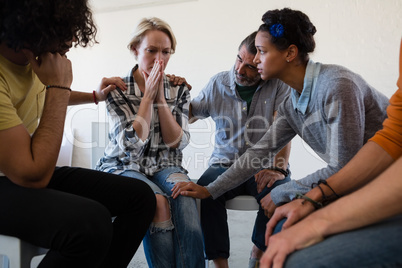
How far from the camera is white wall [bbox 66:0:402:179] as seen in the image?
2.97m

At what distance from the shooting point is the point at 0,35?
0.92m

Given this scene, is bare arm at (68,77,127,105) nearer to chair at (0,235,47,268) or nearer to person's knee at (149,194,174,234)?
person's knee at (149,194,174,234)

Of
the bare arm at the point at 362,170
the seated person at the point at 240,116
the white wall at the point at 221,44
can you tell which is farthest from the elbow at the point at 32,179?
the white wall at the point at 221,44

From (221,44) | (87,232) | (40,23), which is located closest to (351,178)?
(87,232)

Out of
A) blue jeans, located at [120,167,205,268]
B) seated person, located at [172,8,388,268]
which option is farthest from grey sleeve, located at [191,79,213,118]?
blue jeans, located at [120,167,205,268]

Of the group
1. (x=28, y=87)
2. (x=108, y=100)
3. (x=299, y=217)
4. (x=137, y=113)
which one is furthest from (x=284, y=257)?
(x=108, y=100)

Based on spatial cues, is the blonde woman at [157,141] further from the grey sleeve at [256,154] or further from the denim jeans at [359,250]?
the denim jeans at [359,250]

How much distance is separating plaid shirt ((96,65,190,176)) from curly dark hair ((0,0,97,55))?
0.57 metres

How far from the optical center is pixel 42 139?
934mm

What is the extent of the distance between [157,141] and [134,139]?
15 centimetres

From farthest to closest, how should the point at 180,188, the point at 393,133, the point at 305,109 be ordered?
the point at 180,188 → the point at 305,109 → the point at 393,133

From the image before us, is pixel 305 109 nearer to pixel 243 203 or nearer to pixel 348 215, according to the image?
pixel 243 203

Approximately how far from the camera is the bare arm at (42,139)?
0.88 m

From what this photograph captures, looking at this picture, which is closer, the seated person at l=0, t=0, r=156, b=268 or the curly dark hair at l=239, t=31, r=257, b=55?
the seated person at l=0, t=0, r=156, b=268
